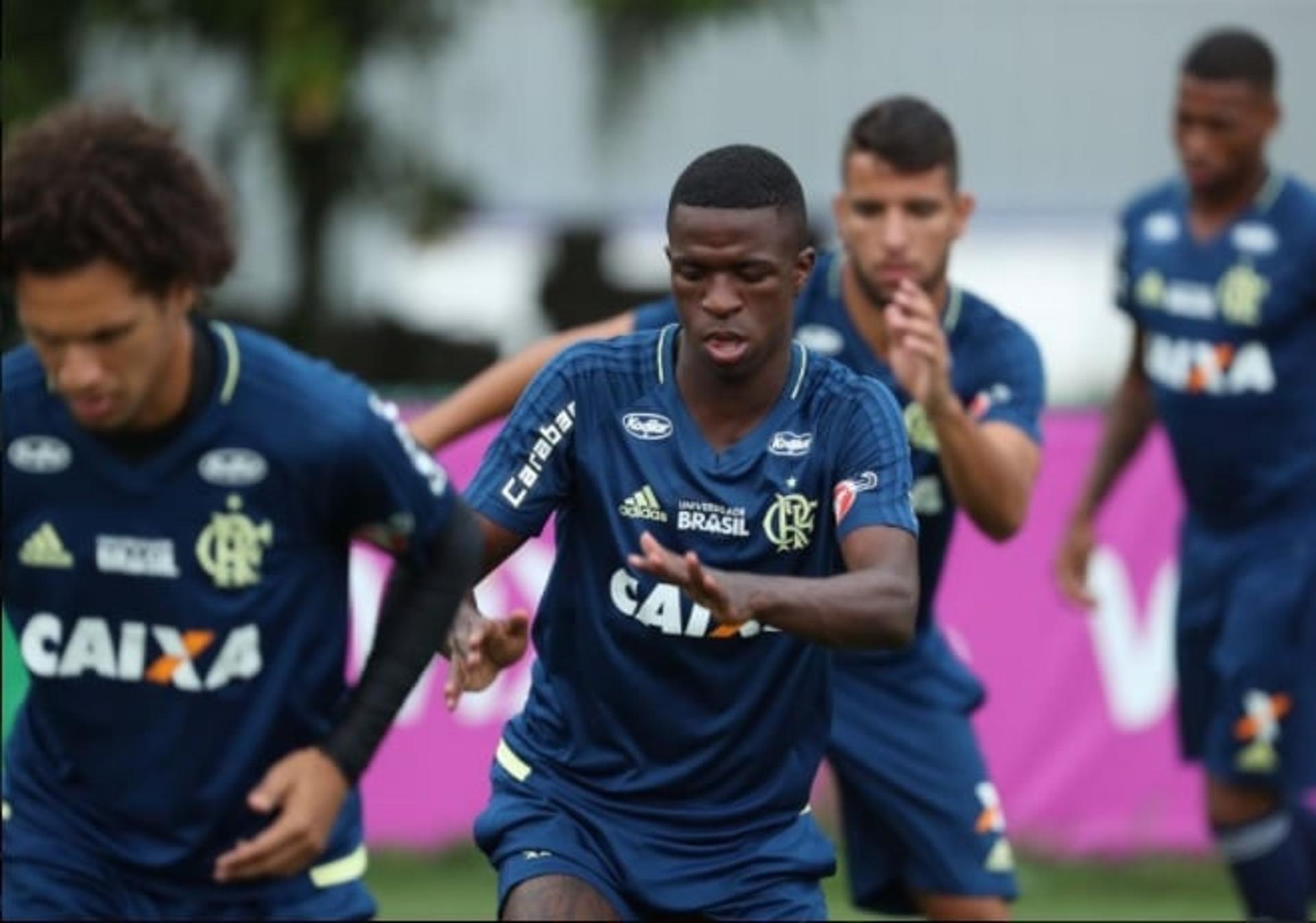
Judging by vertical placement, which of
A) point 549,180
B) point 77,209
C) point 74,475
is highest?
point 77,209

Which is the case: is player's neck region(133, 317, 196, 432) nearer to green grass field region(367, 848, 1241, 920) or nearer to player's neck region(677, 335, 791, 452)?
player's neck region(677, 335, 791, 452)

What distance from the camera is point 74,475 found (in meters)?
5.42

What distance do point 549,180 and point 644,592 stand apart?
14033 millimetres

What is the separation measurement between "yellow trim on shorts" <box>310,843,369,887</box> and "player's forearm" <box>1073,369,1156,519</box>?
4391 mm

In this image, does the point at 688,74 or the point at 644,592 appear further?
the point at 688,74

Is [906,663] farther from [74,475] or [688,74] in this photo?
[688,74]

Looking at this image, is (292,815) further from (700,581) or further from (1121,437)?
(1121,437)

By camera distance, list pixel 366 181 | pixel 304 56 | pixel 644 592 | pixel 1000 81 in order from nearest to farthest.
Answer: pixel 644 592 → pixel 304 56 → pixel 366 181 → pixel 1000 81

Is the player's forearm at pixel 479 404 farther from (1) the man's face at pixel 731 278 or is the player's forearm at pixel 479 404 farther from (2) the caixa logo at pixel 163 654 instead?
(2) the caixa logo at pixel 163 654

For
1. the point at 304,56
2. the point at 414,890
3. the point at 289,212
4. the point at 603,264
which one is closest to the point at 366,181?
the point at 289,212

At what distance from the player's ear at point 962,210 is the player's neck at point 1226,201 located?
1.28 meters

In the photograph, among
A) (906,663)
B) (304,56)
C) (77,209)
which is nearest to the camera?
(77,209)

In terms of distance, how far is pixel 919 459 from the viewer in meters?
7.86

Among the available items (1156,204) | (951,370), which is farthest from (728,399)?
(1156,204)
